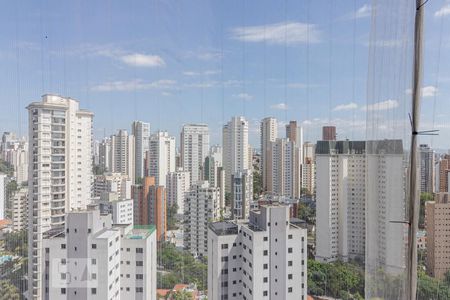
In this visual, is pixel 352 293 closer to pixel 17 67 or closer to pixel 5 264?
pixel 5 264

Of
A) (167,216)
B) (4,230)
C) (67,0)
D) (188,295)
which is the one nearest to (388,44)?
(67,0)

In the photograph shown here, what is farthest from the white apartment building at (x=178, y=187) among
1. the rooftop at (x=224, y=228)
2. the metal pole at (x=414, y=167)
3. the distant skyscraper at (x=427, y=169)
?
the metal pole at (x=414, y=167)

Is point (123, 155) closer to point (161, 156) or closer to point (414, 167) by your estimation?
point (161, 156)

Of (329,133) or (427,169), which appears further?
(329,133)

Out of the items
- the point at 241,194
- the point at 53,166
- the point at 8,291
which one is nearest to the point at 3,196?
the point at 53,166

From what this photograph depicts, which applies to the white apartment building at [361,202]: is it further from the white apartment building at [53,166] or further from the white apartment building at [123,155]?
the white apartment building at [53,166]

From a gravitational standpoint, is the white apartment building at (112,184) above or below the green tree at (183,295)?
above
